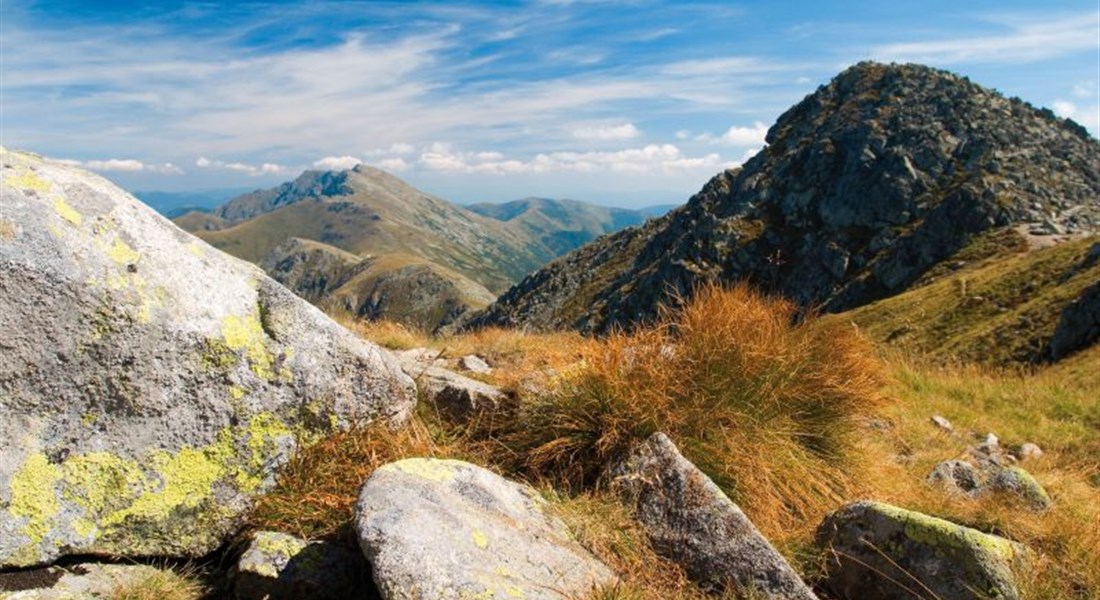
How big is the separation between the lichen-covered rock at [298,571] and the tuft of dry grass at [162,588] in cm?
34

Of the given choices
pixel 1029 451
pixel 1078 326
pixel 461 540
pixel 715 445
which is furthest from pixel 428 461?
pixel 1078 326

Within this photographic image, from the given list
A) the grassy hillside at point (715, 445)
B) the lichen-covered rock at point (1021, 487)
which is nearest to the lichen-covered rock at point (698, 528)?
the grassy hillside at point (715, 445)

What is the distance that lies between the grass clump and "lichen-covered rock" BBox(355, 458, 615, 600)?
3.59ft

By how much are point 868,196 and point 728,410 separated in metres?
134

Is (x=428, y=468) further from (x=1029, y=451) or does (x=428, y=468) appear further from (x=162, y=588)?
(x=1029, y=451)

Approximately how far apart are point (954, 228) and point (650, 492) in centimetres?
11375

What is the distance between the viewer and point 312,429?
579cm

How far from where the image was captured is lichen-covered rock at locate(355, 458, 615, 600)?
4008mm

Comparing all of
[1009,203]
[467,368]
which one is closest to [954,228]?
[1009,203]

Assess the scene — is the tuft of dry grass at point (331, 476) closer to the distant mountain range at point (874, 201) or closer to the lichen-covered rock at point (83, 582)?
the lichen-covered rock at point (83, 582)

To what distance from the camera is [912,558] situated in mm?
5215

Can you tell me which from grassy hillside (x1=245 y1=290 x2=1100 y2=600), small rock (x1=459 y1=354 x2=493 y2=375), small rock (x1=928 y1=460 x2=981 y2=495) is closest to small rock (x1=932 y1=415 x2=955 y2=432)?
grassy hillside (x1=245 y1=290 x2=1100 y2=600)

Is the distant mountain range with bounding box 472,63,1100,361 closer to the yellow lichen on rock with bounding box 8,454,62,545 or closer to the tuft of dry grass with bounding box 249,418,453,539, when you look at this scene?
the tuft of dry grass with bounding box 249,418,453,539

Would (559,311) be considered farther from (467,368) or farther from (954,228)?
(467,368)
